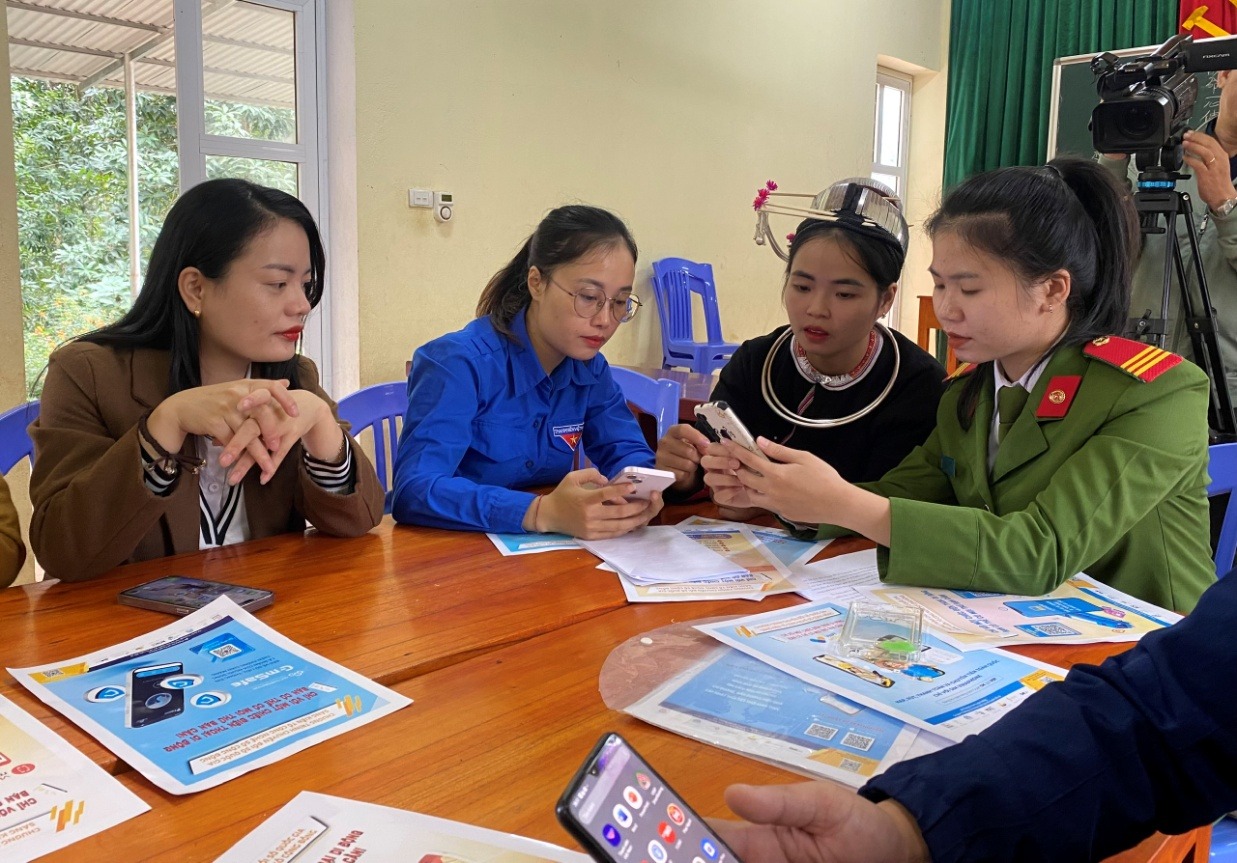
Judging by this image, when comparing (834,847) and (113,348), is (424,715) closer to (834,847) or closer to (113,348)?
(834,847)

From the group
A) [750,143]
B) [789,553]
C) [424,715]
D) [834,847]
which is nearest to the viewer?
[834,847]

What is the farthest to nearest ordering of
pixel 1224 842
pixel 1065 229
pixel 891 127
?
pixel 891 127, pixel 1065 229, pixel 1224 842

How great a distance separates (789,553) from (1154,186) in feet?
5.64

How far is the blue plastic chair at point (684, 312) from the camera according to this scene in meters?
5.18

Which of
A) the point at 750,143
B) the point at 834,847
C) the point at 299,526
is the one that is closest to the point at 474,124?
the point at 750,143

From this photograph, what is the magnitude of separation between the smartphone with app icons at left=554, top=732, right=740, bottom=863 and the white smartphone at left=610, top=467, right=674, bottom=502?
2.82 ft

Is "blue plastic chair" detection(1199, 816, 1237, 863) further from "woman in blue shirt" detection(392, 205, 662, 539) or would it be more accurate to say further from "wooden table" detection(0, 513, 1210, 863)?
"woman in blue shirt" detection(392, 205, 662, 539)

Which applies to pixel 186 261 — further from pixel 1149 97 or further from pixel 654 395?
pixel 1149 97

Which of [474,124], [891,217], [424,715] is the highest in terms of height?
[474,124]

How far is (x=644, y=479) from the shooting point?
1445mm

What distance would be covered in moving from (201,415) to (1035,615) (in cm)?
106

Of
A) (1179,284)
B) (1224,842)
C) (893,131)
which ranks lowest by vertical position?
(1224,842)

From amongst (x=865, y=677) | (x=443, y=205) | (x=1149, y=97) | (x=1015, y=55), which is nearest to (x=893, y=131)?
(x=1015, y=55)

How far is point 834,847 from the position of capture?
0.63 meters
